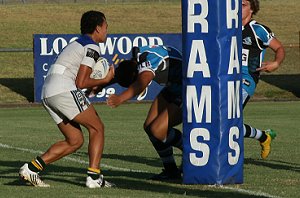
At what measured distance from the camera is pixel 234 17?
10867 millimetres

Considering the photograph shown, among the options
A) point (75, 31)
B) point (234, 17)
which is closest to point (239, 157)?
point (234, 17)

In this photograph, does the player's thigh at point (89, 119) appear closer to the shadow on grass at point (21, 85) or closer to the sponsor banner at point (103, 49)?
the sponsor banner at point (103, 49)

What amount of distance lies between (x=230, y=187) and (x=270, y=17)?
165ft

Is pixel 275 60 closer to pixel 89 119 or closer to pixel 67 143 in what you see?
pixel 89 119

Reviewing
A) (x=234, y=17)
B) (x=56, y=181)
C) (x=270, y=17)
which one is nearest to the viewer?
(x=234, y=17)

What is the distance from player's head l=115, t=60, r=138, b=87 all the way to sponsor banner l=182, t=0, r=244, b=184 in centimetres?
52

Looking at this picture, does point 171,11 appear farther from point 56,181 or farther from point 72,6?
point 56,181

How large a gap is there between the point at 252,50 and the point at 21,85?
2040cm

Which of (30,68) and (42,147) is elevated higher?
(42,147)

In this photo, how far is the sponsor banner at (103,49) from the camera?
91.5 feet

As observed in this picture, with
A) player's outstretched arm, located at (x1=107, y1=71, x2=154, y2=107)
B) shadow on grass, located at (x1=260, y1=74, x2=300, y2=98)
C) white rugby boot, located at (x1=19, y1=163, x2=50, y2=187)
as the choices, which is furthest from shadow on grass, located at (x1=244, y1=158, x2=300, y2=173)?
shadow on grass, located at (x1=260, y1=74, x2=300, y2=98)

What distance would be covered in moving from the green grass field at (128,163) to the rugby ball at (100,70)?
45.5 inches

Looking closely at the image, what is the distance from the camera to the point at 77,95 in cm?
1090

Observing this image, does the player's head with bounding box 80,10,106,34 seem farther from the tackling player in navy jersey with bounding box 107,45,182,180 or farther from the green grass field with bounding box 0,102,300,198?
the green grass field with bounding box 0,102,300,198
